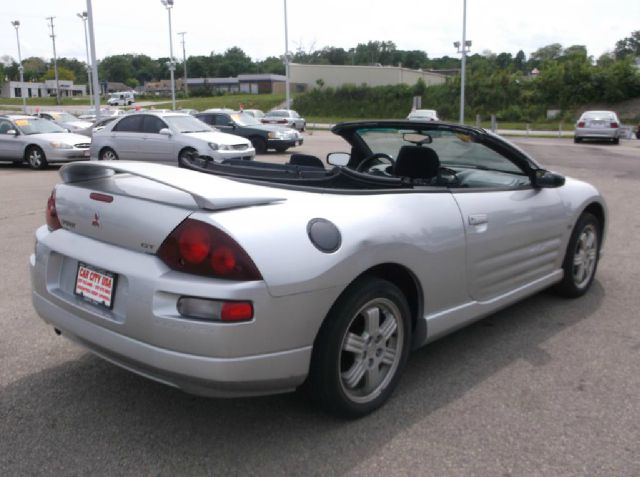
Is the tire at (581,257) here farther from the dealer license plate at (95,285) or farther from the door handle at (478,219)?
the dealer license plate at (95,285)

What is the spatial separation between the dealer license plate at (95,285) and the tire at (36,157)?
14.7 metres

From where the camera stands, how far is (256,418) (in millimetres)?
3080

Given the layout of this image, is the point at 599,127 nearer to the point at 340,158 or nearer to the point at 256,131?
the point at 256,131

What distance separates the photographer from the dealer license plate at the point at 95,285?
9.10 ft

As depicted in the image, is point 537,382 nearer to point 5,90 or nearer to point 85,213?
point 85,213

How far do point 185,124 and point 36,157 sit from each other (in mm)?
4030

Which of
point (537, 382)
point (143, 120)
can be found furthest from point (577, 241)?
point (143, 120)

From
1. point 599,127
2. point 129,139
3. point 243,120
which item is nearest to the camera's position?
point 129,139

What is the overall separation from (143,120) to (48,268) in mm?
13556

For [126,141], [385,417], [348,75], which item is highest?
[348,75]

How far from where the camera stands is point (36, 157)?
1627cm

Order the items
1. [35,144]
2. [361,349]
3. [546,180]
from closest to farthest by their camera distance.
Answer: [361,349] < [546,180] < [35,144]

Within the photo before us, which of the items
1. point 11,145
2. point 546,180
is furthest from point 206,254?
point 11,145

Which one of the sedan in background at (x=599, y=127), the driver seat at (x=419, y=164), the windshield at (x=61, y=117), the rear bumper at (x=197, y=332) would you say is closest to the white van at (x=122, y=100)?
the windshield at (x=61, y=117)
